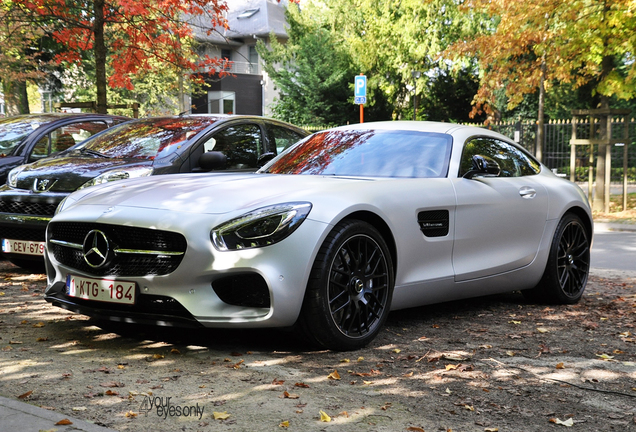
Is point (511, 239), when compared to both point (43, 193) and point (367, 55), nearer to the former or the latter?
point (43, 193)

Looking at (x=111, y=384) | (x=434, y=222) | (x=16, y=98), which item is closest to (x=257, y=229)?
(x=111, y=384)

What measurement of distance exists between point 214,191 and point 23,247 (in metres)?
3.19

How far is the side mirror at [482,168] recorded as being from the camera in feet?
19.2

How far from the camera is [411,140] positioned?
605cm

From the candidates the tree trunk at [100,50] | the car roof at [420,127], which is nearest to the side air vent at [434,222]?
the car roof at [420,127]

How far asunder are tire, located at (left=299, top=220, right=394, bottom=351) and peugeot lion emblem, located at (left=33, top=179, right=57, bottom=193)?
3834 millimetres

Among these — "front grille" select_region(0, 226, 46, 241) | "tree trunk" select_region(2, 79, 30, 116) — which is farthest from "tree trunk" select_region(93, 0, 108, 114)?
"tree trunk" select_region(2, 79, 30, 116)

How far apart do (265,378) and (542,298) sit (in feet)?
11.5

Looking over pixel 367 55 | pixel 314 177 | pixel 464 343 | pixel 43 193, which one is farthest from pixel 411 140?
pixel 367 55

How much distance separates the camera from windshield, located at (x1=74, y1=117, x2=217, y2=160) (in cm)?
804

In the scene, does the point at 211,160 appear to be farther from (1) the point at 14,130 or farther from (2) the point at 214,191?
(1) the point at 14,130

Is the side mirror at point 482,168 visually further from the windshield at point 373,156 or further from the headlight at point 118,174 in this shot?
the headlight at point 118,174

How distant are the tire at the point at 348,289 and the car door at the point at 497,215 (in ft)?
2.86

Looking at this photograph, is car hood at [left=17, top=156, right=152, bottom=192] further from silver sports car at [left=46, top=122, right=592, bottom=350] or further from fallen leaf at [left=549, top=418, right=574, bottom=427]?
fallen leaf at [left=549, top=418, right=574, bottom=427]
